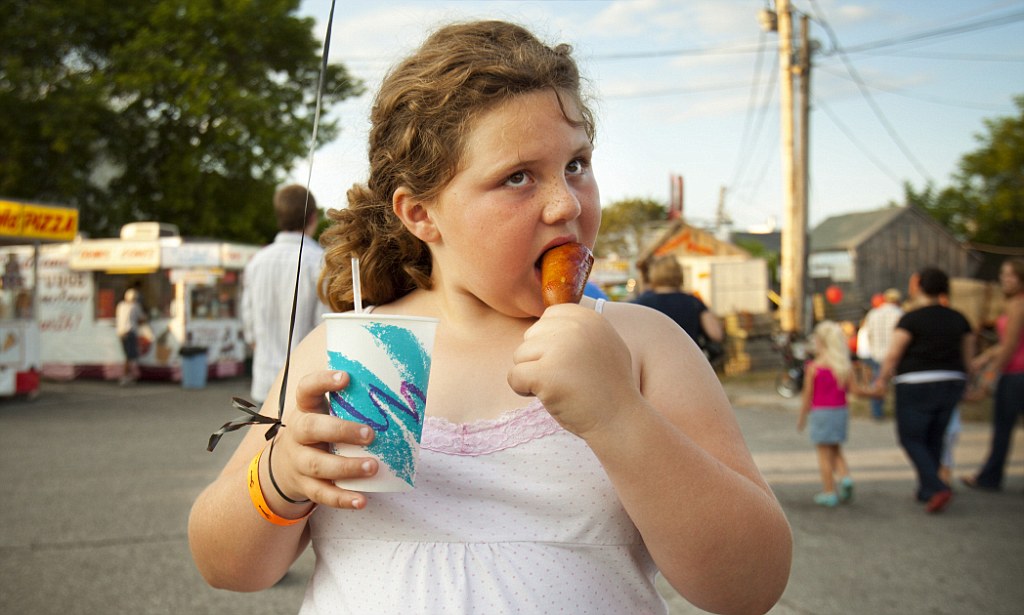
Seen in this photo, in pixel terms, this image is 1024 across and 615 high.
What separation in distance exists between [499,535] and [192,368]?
15.7 m

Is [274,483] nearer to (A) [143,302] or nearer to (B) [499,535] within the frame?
(B) [499,535]

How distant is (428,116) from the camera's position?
1.36 metres

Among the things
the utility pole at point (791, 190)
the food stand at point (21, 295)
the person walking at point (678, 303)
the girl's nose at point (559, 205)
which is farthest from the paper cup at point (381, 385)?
the utility pole at point (791, 190)

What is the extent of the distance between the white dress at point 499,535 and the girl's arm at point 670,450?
0.37 ft

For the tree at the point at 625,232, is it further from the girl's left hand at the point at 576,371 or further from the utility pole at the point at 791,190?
the girl's left hand at the point at 576,371

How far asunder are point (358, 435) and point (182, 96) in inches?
923

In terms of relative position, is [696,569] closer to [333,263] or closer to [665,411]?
[665,411]

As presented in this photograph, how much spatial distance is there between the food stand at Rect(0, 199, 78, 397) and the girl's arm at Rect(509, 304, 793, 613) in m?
13.4

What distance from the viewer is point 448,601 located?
50.4 inches

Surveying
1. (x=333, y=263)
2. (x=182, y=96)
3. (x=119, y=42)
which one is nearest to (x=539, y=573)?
(x=333, y=263)

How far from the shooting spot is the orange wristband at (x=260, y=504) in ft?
4.18

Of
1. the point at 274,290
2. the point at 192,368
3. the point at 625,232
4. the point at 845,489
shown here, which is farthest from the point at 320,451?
the point at 625,232

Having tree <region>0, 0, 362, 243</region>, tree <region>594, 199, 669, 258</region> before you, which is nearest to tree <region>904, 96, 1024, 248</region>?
tree <region>594, 199, 669, 258</region>

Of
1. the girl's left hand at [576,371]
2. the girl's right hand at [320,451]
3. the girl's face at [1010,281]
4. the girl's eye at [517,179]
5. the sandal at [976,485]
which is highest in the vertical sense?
the girl's face at [1010,281]
